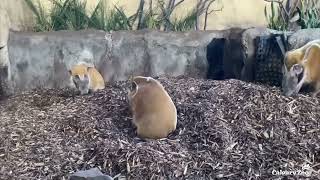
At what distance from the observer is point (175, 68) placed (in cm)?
698

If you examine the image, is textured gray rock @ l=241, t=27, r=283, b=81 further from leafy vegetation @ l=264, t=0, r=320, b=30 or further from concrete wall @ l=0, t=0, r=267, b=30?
concrete wall @ l=0, t=0, r=267, b=30

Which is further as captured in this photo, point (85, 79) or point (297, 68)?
point (85, 79)

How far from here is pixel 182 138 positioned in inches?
186

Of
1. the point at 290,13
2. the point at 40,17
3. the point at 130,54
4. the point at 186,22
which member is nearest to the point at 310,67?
the point at 290,13

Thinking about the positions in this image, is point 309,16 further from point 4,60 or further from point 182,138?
point 4,60

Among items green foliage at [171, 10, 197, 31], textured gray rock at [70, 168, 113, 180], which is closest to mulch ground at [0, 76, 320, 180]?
textured gray rock at [70, 168, 113, 180]

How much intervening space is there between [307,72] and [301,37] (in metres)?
0.77

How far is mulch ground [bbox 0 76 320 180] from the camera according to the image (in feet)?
14.2

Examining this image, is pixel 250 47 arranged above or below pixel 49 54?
above

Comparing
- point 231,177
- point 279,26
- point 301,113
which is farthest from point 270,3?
point 231,177

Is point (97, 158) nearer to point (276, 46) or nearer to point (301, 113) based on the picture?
point (301, 113)

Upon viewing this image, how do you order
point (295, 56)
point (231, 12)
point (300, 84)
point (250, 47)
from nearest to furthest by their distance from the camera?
point (300, 84)
point (295, 56)
point (250, 47)
point (231, 12)

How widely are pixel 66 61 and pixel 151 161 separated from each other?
2.82m

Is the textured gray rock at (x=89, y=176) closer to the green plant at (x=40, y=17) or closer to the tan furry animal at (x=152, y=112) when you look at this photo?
the tan furry animal at (x=152, y=112)
